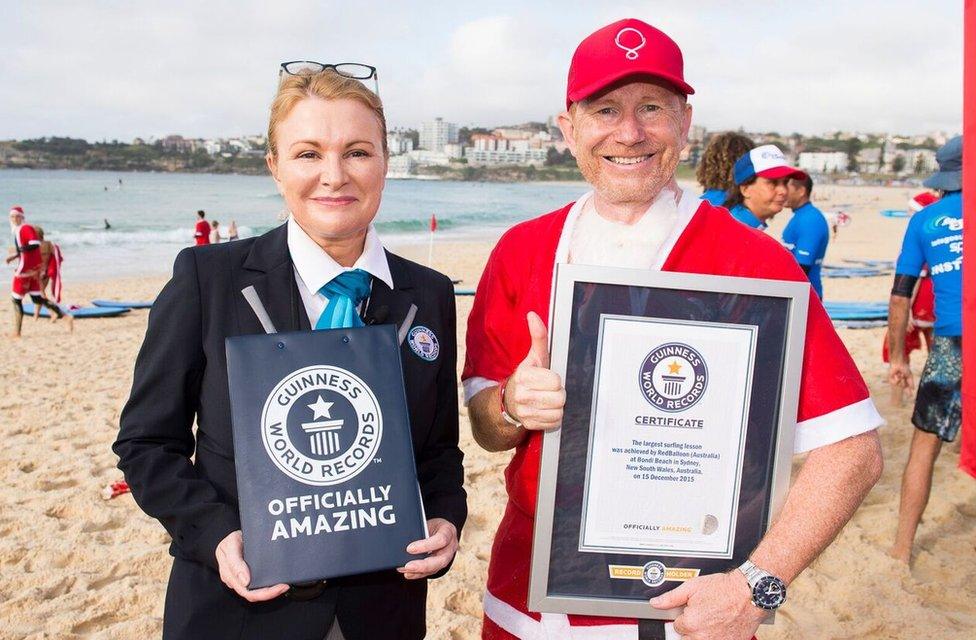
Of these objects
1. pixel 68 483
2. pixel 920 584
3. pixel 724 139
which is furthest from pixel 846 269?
pixel 68 483

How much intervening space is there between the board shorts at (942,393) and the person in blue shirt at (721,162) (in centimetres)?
191

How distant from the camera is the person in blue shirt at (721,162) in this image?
5500 mm

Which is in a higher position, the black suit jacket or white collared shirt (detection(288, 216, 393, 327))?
white collared shirt (detection(288, 216, 393, 327))

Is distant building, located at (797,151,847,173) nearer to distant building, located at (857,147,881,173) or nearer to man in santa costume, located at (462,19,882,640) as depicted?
distant building, located at (857,147,881,173)

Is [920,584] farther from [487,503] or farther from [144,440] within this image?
[144,440]

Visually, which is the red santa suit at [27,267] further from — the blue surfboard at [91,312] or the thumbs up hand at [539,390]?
the thumbs up hand at [539,390]

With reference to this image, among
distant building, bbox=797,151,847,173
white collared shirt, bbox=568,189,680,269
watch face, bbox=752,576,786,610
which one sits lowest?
watch face, bbox=752,576,786,610

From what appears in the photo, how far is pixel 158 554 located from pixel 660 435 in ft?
11.8

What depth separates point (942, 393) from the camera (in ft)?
12.8

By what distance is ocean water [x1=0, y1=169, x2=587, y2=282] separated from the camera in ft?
84.0

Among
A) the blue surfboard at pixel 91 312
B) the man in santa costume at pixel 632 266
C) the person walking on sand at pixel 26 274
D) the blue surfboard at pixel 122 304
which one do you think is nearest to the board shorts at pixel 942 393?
the man in santa costume at pixel 632 266

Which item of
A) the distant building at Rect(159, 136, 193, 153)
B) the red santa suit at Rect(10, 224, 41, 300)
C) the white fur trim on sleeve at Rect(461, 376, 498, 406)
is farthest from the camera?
the distant building at Rect(159, 136, 193, 153)

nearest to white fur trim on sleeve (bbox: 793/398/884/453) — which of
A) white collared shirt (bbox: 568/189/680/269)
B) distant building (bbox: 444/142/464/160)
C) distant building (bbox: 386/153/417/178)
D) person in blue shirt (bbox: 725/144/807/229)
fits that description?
white collared shirt (bbox: 568/189/680/269)

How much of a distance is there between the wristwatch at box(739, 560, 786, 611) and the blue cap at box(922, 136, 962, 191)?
10.2 ft
